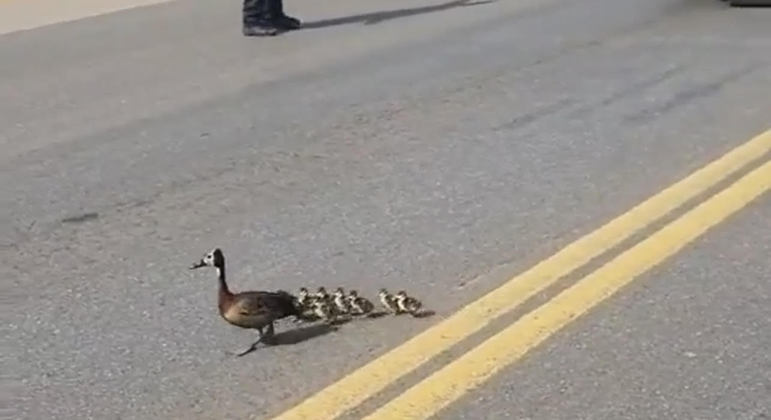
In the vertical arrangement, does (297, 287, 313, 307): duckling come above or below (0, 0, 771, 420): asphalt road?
above

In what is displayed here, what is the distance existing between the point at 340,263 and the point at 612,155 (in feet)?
6.86

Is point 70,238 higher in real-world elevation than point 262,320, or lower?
lower

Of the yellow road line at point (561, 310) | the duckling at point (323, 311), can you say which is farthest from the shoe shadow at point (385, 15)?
the duckling at point (323, 311)

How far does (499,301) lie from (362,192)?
1.80 metres

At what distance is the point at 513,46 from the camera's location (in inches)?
435

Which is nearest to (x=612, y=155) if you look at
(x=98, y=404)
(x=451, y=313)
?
(x=451, y=313)

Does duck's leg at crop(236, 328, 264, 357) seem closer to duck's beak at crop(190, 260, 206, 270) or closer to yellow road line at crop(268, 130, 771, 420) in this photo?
yellow road line at crop(268, 130, 771, 420)

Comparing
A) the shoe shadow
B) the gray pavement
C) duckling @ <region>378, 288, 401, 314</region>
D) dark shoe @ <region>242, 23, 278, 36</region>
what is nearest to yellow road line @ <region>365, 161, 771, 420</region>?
the gray pavement

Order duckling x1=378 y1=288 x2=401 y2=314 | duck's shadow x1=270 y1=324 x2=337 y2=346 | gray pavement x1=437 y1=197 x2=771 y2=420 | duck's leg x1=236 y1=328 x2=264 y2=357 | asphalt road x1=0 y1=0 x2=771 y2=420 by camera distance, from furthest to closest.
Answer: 1. duckling x1=378 y1=288 x2=401 y2=314
2. duck's shadow x1=270 y1=324 x2=337 y2=346
3. duck's leg x1=236 y1=328 x2=264 y2=357
4. asphalt road x1=0 y1=0 x2=771 y2=420
5. gray pavement x1=437 y1=197 x2=771 y2=420

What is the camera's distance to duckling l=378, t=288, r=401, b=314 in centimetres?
530

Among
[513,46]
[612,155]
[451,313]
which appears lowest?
[513,46]

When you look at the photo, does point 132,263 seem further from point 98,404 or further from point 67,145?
point 67,145

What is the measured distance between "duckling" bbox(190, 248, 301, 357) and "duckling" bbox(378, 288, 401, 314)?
36 cm

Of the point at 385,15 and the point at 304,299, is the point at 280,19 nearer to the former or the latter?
the point at 385,15
